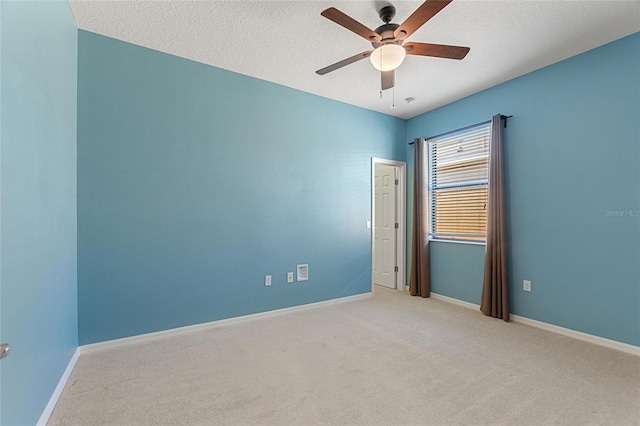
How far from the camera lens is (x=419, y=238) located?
4379mm

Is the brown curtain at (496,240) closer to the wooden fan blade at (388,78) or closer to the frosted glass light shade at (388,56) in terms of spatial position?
the wooden fan blade at (388,78)

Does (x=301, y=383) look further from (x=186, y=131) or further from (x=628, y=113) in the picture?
(x=628, y=113)

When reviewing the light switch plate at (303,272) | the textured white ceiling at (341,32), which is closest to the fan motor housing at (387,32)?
the textured white ceiling at (341,32)

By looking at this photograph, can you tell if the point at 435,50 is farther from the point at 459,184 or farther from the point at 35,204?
the point at 35,204

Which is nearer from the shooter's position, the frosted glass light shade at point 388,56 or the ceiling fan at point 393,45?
the ceiling fan at point 393,45

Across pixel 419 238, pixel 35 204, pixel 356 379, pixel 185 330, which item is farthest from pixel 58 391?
pixel 419 238

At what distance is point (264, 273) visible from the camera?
345 cm

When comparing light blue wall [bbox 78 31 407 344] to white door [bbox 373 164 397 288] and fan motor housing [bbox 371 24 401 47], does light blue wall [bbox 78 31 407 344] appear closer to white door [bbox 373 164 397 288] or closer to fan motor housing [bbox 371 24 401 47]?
white door [bbox 373 164 397 288]

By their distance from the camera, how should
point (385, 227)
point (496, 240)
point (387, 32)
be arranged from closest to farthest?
point (387, 32)
point (496, 240)
point (385, 227)

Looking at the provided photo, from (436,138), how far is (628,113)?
6.68 feet

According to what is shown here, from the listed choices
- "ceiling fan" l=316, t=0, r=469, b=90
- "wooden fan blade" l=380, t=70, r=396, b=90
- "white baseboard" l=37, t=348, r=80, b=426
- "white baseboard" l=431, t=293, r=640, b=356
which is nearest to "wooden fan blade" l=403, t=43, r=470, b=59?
"ceiling fan" l=316, t=0, r=469, b=90

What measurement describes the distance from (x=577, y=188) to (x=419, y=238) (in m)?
1.93

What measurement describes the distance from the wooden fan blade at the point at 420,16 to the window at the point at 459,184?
7.36 feet

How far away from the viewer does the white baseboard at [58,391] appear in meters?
1.64
